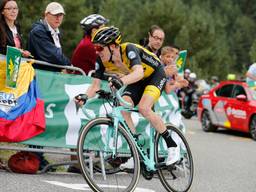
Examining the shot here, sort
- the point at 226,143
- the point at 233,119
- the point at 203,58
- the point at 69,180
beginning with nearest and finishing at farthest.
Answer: the point at 69,180 < the point at 226,143 < the point at 233,119 < the point at 203,58

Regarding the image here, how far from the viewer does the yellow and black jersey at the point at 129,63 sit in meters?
6.84

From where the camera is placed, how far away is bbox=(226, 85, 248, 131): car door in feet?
56.5

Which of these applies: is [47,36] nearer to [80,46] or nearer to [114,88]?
[80,46]

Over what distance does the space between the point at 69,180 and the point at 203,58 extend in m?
63.3

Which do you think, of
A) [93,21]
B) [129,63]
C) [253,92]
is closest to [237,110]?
[253,92]

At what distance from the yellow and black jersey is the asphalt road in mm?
1372

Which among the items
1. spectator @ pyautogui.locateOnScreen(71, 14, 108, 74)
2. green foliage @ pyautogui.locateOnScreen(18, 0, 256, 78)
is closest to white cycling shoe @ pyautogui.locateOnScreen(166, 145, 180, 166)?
spectator @ pyautogui.locateOnScreen(71, 14, 108, 74)

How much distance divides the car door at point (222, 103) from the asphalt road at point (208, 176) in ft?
7.88

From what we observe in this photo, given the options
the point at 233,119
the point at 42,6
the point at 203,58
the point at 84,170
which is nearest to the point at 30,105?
the point at 84,170

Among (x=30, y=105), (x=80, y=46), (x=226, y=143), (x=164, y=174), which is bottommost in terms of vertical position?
(x=226, y=143)

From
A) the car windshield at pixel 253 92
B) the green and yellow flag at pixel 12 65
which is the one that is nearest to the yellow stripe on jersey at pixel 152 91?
the green and yellow flag at pixel 12 65

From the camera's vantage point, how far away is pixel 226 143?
1566cm

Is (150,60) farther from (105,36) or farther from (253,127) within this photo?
(253,127)

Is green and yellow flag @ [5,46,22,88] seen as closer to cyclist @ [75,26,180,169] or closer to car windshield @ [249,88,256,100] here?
cyclist @ [75,26,180,169]
